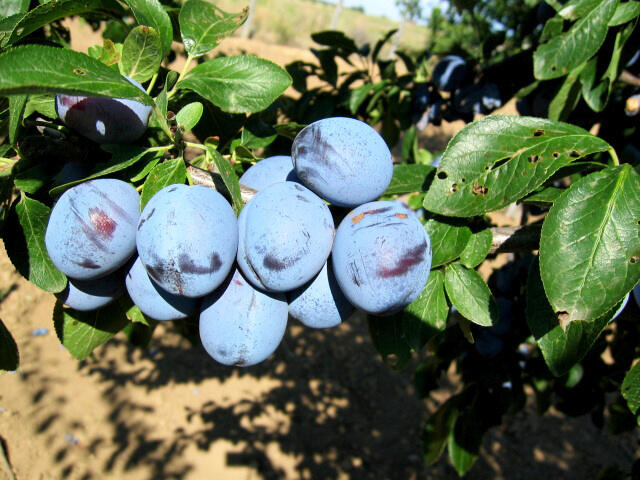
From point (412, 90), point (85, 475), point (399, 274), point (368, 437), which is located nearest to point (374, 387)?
point (368, 437)

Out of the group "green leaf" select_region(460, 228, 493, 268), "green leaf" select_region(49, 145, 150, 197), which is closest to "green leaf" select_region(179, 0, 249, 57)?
"green leaf" select_region(49, 145, 150, 197)

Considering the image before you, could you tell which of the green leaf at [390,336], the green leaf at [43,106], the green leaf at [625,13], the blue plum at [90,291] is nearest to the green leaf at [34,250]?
the blue plum at [90,291]

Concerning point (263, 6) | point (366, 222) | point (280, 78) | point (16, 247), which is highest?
point (280, 78)

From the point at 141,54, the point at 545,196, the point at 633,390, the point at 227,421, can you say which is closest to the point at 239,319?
the point at 141,54

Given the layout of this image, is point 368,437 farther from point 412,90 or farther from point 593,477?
point 412,90

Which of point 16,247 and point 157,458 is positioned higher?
point 16,247

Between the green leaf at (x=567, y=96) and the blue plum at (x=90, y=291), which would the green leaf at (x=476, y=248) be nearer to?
the blue plum at (x=90, y=291)
